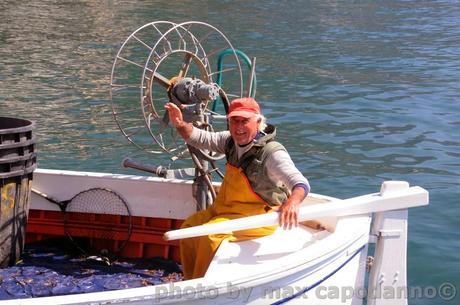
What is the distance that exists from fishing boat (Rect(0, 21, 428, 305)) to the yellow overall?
0.22 ft

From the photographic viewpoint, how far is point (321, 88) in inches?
541

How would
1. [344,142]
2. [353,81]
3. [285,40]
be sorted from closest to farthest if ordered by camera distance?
1. [344,142]
2. [353,81]
3. [285,40]

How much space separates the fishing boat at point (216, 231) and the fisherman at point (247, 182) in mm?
148

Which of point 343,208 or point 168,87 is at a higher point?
point 168,87

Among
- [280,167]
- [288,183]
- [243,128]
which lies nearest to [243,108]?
[243,128]

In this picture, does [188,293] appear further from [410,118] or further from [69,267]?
[410,118]

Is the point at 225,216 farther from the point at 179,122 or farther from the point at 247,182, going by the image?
the point at 179,122

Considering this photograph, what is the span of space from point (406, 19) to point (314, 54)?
238 inches

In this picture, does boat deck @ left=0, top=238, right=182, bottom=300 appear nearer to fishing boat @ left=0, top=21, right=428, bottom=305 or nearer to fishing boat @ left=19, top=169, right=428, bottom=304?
fishing boat @ left=0, top=21, right=428, bottom=305

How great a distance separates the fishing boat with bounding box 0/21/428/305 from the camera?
410cm

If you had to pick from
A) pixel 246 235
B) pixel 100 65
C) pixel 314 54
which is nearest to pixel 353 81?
pixel 314 54

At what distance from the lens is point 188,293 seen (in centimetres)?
394

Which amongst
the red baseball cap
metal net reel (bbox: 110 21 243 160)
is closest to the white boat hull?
the red baseball cap

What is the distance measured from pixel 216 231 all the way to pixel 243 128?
63cm
